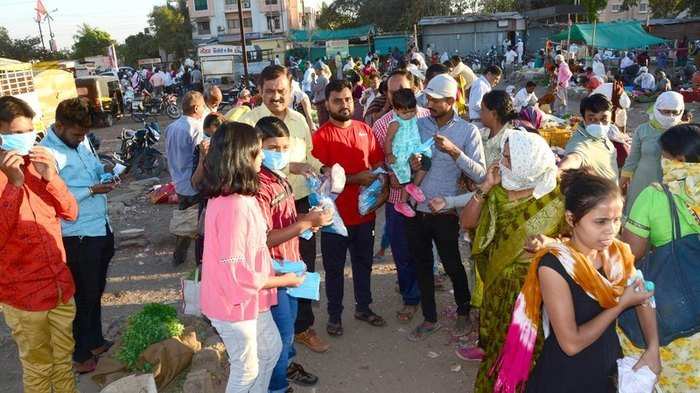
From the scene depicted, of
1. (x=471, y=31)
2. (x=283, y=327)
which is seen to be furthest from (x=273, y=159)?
(x=471, y=31)

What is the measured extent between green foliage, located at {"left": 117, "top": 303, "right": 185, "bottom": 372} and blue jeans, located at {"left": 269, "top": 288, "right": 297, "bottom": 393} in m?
1.02

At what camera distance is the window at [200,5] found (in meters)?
59.6

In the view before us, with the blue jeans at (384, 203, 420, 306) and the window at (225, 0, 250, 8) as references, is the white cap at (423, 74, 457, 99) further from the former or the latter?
the window at (225, 0, 250, 8)

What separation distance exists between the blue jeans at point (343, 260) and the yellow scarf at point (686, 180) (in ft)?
7.16

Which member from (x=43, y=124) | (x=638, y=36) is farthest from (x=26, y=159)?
(x=638, y=36)

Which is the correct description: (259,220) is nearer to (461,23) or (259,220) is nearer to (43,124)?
(43,124)

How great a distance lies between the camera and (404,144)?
3.86 metres

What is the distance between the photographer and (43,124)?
529 inches

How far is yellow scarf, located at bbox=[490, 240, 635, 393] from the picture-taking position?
81.5 inches

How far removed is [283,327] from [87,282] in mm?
1614

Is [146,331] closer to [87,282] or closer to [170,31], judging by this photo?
[87,282]

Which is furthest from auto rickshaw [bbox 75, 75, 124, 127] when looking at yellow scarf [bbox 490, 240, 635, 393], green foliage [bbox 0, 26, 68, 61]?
green foliage [bbox 0, 26, 68, 61]

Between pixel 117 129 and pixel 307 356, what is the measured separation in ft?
56.0

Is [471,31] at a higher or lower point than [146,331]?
higher
